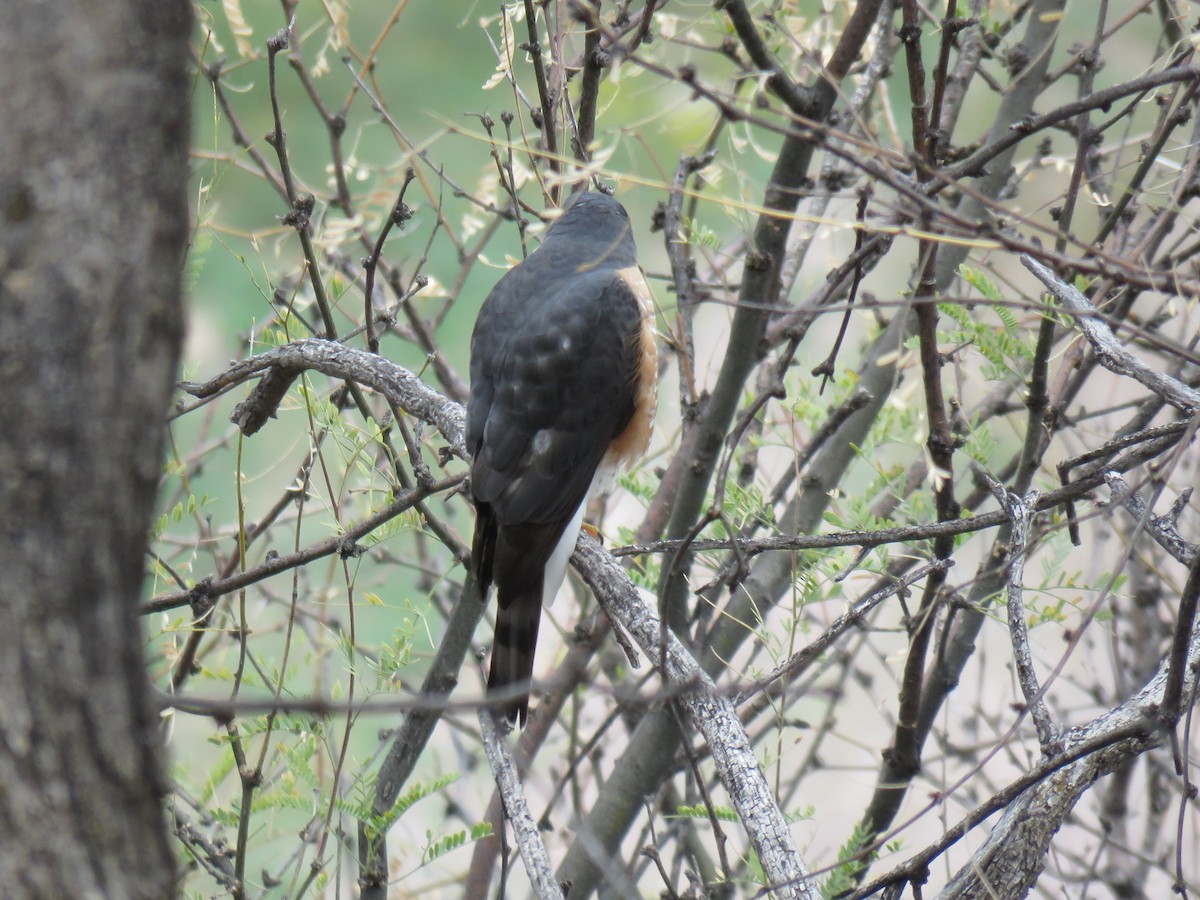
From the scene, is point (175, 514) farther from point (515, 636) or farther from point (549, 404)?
point (549, 404)

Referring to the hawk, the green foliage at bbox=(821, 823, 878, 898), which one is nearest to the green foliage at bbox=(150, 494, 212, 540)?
the hawk

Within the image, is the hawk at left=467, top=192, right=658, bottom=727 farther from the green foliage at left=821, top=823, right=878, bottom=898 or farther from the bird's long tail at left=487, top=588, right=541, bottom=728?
the green foliage at left=821, top=823, right=878, bottom=898

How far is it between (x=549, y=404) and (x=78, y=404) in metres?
2.21

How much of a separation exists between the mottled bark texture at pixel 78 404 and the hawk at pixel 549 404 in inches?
74.4

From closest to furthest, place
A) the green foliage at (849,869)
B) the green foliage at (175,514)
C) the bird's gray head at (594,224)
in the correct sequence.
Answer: the green foliage at (849,869), the green foliage at (175,514), the bird's gray head at (594,224)

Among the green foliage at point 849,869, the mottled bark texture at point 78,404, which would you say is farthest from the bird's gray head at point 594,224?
the mottled bark texture at point 78,404

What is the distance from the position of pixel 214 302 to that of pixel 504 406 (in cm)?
338

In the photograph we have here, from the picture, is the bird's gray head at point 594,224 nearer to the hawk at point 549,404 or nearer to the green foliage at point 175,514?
the hawk at point 549,404

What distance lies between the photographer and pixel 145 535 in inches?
36.1

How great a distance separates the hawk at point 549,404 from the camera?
9.37 feet

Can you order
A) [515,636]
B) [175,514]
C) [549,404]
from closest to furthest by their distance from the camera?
[175,514], [515,636], [549,404]

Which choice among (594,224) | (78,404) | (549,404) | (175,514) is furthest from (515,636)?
(78,404)

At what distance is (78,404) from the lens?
86 centimetres

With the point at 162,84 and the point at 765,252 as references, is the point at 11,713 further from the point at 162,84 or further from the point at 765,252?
the point at 765,252
